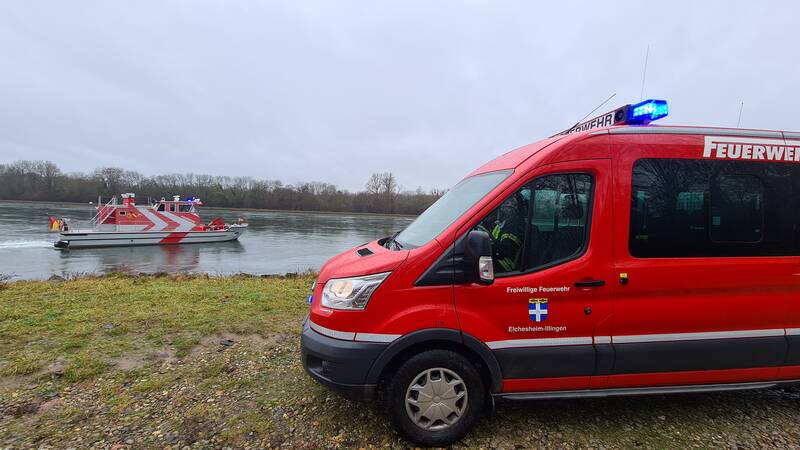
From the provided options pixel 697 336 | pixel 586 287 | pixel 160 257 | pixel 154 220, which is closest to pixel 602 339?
pixel 586 287

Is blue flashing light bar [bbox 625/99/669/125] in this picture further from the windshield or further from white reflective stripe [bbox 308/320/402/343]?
white reflective stripe [bbox 308/320/402/343]

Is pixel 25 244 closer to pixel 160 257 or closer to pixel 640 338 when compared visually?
pixel 160 257

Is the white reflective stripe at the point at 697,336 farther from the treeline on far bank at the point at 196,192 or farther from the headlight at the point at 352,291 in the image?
the treeline on far bank at the point at 196,192

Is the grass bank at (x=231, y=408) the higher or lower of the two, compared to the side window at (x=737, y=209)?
lower

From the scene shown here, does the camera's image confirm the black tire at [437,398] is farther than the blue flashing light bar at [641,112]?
No

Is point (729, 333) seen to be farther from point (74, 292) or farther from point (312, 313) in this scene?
point (74, 292)

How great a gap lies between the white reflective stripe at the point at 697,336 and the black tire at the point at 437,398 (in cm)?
110

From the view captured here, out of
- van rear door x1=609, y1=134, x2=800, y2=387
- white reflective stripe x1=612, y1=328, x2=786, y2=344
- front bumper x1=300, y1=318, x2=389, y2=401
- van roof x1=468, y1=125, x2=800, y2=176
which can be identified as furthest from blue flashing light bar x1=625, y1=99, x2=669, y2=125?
front bumper x1=300, y1=318, x2=389, y2=401

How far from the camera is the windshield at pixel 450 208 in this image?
2941 mm

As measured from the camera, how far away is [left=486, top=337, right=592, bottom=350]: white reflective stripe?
107 inches

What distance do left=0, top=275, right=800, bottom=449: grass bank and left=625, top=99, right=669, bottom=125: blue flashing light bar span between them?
2.40m

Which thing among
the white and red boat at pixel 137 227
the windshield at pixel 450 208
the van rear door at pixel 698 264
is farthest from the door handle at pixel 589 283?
the white and red boat at pixel 137 227

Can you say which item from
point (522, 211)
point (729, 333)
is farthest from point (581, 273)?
point (729, 333)

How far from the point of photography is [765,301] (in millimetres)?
2902
